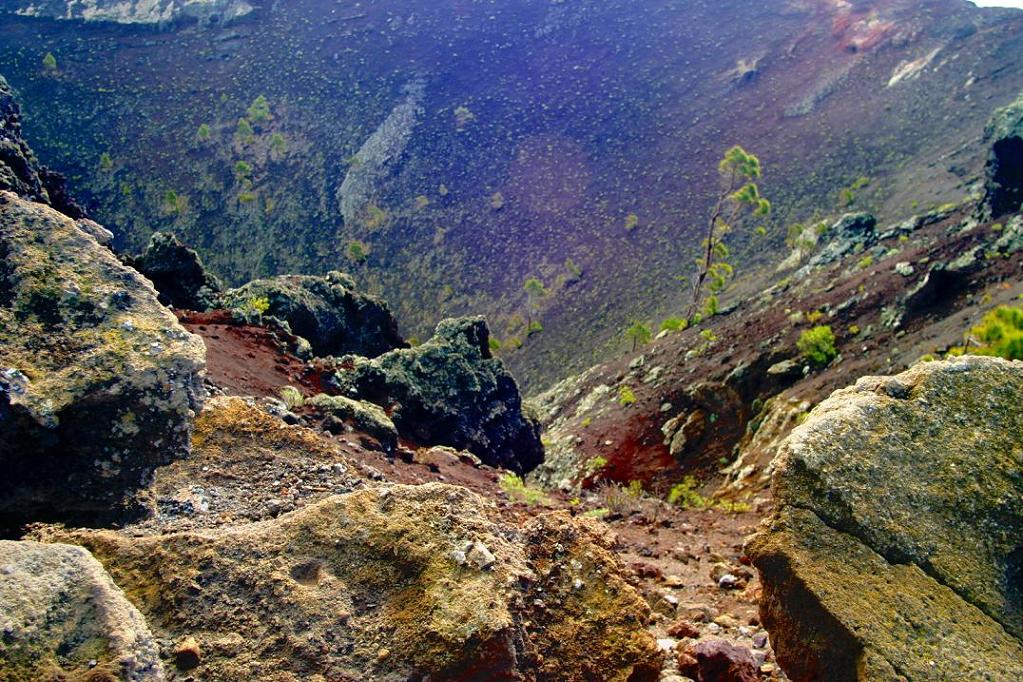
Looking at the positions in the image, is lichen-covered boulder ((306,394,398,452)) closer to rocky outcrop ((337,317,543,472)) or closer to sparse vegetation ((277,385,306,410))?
sparse vegetation ((277,385,306,410))

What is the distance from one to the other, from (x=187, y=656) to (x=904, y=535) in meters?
3.96

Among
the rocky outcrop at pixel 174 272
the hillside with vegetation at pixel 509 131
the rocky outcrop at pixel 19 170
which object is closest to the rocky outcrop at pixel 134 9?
the hillside with vegetation at pixel 509 131

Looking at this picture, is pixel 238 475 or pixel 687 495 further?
pixel 687 495

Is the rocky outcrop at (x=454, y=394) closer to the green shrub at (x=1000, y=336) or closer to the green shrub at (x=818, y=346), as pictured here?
the green shrub at (x=818, y=346)

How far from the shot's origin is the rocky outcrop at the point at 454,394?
54.6 feet

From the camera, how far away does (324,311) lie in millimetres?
20797

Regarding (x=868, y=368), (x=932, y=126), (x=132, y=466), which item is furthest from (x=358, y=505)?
(x=932, y=126)

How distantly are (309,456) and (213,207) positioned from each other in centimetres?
6071

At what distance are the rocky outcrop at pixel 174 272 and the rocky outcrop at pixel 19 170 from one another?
7.15ft

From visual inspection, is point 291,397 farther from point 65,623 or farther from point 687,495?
point 687,495

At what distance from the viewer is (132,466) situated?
16.2 feet

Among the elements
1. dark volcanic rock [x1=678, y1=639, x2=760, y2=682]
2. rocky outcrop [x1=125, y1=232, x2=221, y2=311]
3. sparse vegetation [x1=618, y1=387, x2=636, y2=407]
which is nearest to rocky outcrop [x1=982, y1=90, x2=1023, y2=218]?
sparse vegetation [x1=618, y1=387, x2=636, y2=407]

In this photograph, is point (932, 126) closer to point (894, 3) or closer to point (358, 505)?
point (894, 3)

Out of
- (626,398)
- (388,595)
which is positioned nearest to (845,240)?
(626,398)
